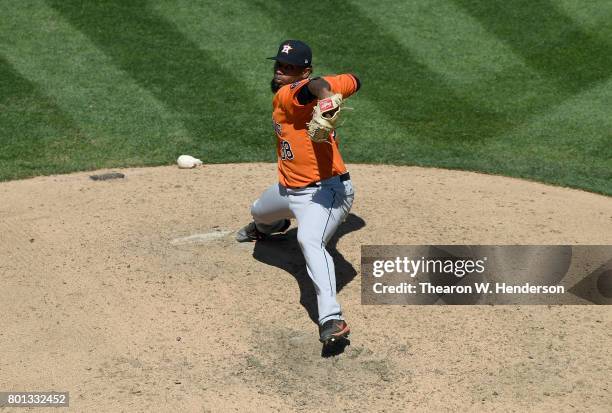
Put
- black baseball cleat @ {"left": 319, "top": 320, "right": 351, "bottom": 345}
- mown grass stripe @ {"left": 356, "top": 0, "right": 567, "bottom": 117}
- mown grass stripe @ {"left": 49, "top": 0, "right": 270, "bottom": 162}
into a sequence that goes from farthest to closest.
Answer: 1. mown grass stripe @ {"left": 356, "top": 0, "right": 567, "bottom": 117}
2. mown grass stripe @ {"left": 49, "top": 0, "right": 270, "bottom": 162}
3. black baseball cleat @ {"left": 319, "top": 320, "right": 351, "bottom": 345}

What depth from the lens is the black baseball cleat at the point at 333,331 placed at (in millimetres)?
6656

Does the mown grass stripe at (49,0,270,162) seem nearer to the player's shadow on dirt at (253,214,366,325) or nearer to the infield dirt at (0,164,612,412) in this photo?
the infield dirt at (0,164,612,412)

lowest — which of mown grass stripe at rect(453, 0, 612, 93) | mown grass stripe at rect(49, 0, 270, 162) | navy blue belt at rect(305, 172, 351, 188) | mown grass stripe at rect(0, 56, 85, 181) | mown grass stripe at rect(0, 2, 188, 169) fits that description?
mown grass stripe at rect(0, 56, 85, 181)

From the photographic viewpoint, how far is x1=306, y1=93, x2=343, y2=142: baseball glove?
6.53 m

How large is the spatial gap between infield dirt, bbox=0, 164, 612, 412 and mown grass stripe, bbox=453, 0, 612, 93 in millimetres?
3384

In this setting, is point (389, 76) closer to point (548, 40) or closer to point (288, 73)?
point (548, 40)

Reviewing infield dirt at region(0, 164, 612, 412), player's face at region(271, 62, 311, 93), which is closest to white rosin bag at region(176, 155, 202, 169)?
infield dirt at region(0, 164, 612, 412)

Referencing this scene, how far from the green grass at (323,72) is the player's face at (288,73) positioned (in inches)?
135

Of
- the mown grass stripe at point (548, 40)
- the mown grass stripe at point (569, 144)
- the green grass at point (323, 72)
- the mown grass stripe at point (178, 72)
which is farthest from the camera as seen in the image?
the mown grass stripe at point (548, 40)

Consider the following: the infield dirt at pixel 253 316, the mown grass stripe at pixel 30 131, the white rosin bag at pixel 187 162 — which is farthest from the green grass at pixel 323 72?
the infield dirt at pixel 253 316

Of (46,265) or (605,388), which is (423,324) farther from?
(46,265)

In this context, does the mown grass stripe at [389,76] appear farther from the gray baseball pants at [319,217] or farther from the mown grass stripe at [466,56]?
the gray baseball pants at [319,217]

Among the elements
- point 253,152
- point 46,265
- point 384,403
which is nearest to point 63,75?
point 253,152

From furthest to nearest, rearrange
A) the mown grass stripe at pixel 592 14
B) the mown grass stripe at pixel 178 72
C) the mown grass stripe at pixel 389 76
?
the mown grass stripe at pixel 592 14 < the mown grass stripe at pixel 389 76 < the mown grass stripe at pixel 178 72
